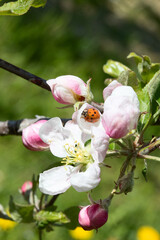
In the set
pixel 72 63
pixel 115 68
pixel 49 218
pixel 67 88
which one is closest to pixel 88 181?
pixel 67 88

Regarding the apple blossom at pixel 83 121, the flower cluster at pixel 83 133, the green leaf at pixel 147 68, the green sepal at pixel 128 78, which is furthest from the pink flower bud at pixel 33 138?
the green leaf at pixel 147 68

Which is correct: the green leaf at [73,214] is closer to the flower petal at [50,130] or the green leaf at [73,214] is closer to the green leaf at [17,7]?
the flower petal at [50,130]

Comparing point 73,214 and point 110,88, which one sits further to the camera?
point 73,214

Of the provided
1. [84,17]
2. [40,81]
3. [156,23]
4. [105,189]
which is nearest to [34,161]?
[105,189]

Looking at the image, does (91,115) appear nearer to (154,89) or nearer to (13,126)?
(154,89)

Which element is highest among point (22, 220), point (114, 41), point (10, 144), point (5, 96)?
point (22, 220)

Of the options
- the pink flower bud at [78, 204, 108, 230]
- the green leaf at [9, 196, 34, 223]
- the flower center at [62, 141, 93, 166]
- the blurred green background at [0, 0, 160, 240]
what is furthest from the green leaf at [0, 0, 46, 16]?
the blurred green background at [0, 0, 160, 240]

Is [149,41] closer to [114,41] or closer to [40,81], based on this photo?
[114,41]
